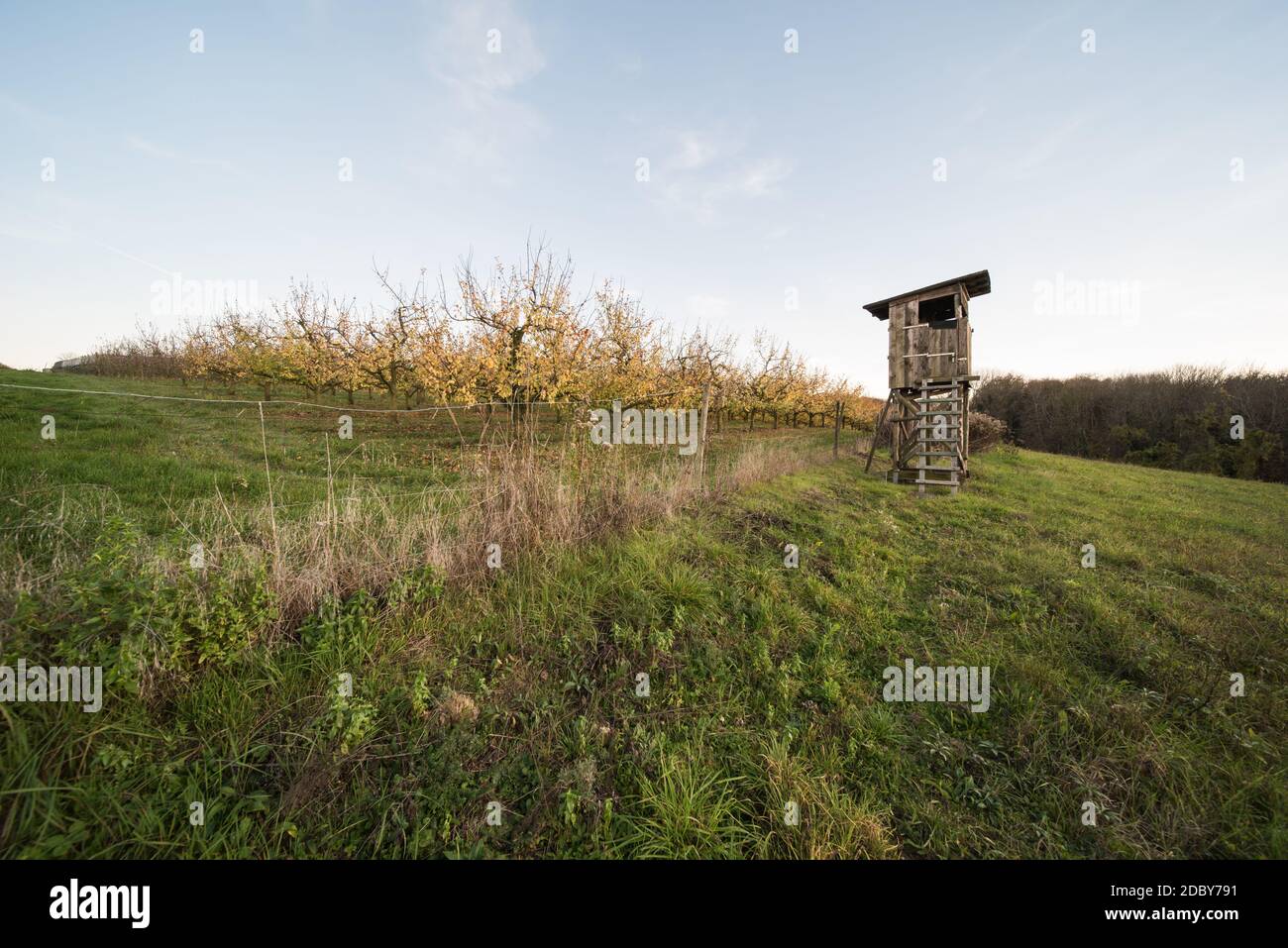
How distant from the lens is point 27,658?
7.06 ft

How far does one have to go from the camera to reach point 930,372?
37.4 ft

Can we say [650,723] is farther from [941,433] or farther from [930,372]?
[941,433]

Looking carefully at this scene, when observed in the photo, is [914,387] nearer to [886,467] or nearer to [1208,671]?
[886,467]

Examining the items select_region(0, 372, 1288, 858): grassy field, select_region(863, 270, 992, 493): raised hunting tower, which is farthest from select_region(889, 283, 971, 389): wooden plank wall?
select_region(0, 372, 1288, 858): grassy field

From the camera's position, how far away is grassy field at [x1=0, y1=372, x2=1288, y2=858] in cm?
208

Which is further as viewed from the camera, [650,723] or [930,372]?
[930,372]

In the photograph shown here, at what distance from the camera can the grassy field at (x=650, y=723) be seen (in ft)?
6.81

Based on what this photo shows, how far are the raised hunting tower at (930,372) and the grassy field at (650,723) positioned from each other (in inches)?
281

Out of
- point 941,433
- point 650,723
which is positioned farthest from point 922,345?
point 650,723

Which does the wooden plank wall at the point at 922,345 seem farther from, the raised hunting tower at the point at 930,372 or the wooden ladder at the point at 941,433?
the wooden ladder at the point at 941,433

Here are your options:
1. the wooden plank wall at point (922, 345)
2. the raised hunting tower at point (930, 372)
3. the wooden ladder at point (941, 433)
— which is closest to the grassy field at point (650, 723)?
the wooden ladder at point (941, 433)

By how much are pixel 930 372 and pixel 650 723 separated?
12.4m
